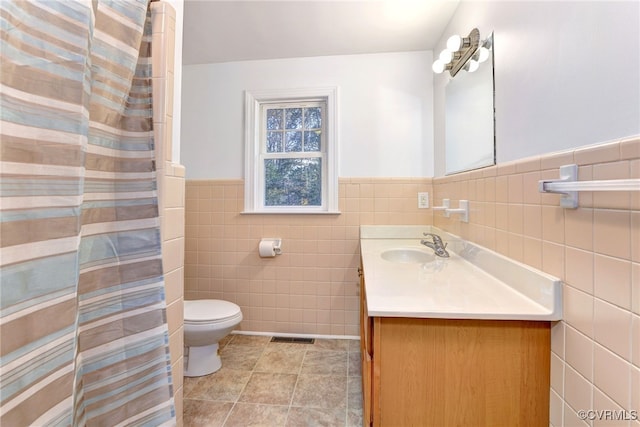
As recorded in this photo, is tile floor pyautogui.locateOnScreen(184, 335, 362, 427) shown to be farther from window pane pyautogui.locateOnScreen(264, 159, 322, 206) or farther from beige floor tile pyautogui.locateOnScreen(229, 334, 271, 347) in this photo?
window pane pyautogui.locateOnScreen(264, 159, 322, 206)

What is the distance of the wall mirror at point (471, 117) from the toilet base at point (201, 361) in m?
1.94

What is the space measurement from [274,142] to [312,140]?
33 cm

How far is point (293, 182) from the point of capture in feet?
7.70

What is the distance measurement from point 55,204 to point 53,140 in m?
0.11

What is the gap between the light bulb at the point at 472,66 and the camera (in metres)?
1.42

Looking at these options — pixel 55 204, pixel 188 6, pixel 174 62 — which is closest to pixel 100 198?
pixel 55 204

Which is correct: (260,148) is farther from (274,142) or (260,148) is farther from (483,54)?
(483,54)

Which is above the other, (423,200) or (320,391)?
(423,200)

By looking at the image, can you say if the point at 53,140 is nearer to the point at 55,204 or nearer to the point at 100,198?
the point at 55,204

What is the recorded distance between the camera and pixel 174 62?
36.6 inches

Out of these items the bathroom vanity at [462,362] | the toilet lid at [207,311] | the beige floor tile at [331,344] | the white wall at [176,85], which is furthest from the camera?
the beige floor tile at [331,344]

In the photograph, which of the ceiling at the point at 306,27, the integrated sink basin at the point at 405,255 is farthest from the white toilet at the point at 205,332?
the ceiling at the point at 306,27

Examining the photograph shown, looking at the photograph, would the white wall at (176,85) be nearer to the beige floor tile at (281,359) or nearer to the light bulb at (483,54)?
the light bulb at (483,54)

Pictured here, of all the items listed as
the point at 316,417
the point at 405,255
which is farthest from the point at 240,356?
the point at 405,255
